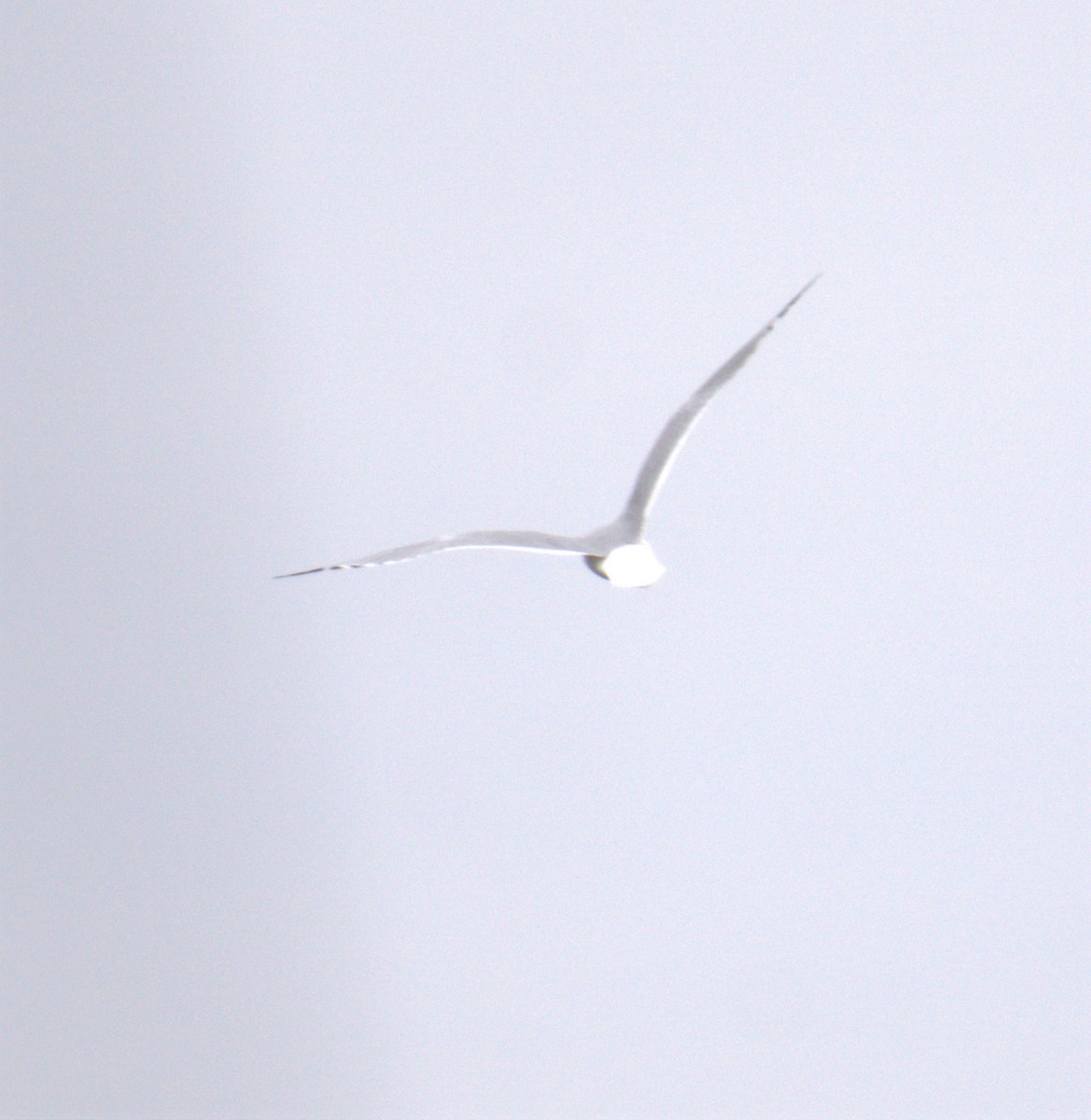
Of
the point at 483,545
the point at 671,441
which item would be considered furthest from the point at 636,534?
the point at 483,545

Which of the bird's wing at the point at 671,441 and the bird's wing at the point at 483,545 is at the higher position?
the bird's wing at the point at 671,441

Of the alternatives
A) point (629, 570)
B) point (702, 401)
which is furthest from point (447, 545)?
point (702, 401)

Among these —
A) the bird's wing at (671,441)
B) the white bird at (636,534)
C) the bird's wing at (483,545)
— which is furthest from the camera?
the bird's wing at (671,441)

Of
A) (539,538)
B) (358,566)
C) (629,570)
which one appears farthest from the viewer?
(629,570)

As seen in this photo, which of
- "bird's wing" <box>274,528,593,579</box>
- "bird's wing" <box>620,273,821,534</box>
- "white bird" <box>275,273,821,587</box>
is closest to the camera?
"bird's wing" <box>274,528,593,579</box>

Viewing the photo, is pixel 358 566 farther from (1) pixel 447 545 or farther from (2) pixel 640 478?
(2) pixel 640 478

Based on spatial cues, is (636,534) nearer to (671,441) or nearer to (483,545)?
(671,441)

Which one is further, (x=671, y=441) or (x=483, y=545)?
(x=671, y=441)
